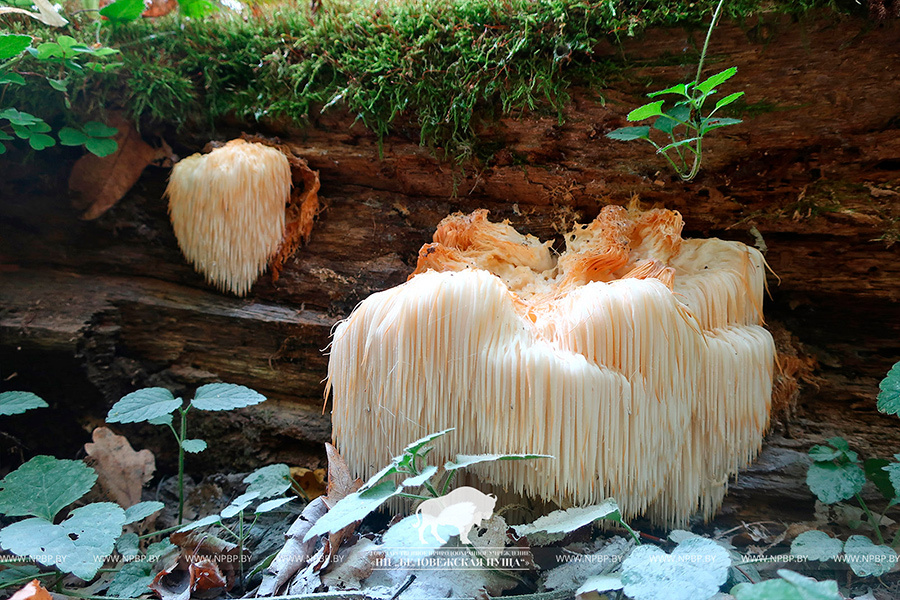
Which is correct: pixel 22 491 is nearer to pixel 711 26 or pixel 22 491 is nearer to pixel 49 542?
pixel 49 542

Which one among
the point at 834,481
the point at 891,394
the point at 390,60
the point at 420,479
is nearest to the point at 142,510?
the point at 420,479

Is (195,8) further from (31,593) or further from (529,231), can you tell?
(31,593)

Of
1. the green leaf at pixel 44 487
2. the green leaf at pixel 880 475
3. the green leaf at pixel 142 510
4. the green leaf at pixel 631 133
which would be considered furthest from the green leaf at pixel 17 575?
the green leaf at pixel 880 475

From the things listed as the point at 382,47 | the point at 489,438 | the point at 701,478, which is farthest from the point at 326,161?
the point at 701,478

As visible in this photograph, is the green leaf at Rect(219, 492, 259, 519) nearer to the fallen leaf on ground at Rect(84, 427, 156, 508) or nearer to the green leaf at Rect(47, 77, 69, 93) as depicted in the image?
the fallen leaf on ground at Rect(84, 427, 156, 508)

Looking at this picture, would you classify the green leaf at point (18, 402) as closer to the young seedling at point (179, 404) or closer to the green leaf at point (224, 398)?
the young seedling at point (179, 404)

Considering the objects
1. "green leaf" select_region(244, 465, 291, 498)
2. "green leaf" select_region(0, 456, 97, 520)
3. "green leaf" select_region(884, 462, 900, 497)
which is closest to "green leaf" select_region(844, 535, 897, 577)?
"green leaf" select_region(884, 462, 900, 497)
